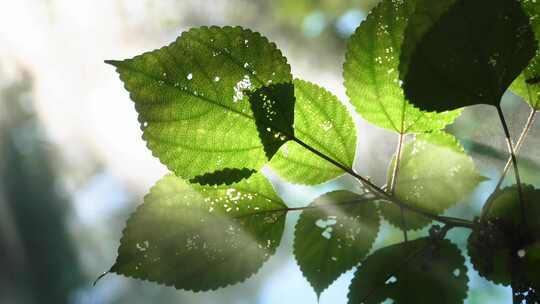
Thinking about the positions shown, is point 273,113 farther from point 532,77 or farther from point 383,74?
point 532,77

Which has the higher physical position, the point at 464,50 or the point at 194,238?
the point at 464,50

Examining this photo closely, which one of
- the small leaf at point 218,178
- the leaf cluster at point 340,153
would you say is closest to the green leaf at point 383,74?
the leaf cluster at point 340,153

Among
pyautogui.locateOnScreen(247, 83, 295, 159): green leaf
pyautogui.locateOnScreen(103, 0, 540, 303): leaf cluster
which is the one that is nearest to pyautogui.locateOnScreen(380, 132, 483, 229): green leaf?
pyautogui.locateOnScreen(103, 0, 540, 303): leaf cluster

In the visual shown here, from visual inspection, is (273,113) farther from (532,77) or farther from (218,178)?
(532,77)

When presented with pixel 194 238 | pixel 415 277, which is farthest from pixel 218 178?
pixel 415 277

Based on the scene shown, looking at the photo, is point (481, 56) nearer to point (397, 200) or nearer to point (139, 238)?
point (397, 200)

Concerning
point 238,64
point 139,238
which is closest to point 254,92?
point 238,64
